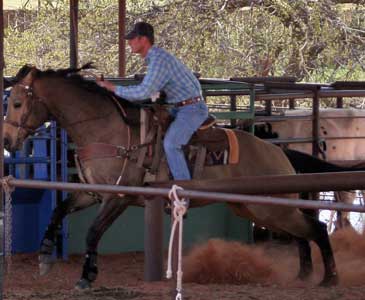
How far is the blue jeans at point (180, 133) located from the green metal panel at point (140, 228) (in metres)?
1.99

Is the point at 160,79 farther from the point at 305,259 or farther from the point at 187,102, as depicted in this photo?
the point at 305,259

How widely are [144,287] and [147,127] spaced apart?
165 cm

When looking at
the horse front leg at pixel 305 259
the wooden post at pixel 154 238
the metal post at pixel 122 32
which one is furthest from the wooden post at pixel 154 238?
the metal post at pixel 122 32

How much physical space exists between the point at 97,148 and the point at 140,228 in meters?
2.14

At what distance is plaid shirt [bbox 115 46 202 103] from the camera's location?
709 cm

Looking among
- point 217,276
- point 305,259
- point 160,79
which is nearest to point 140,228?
point 217,276

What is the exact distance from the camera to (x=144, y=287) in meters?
6.43

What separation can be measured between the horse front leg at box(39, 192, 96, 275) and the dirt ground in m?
0.17

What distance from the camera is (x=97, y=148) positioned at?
25.0 ft

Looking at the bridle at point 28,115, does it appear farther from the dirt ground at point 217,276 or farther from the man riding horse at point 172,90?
the dirt ground at point 217,276

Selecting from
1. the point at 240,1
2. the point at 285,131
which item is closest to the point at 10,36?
the point at 240,1

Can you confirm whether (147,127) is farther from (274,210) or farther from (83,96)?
(274,210)

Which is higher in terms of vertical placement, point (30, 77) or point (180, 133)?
point (30, 77)

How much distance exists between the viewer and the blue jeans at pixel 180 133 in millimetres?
7465
